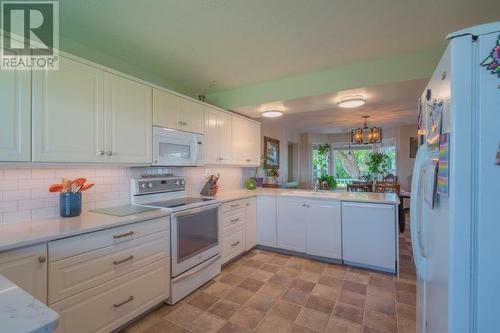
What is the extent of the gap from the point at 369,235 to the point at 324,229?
0.51 metres

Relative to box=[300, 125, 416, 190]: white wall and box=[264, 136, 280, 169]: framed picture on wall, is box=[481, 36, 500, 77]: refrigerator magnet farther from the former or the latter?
box=[300, 125, 416, 190]: white wall

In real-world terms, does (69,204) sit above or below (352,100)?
below

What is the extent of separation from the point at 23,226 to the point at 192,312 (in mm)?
1400

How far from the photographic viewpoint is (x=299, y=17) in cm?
179

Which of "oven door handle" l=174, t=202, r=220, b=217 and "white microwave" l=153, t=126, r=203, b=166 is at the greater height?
"white microwave" l=153, t=126, r=203, b=166

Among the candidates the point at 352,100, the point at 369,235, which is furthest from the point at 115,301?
the point at 352,100

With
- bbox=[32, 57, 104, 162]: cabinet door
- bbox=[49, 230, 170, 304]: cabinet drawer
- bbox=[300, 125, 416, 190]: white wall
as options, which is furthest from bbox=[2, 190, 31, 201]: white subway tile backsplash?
bbox=[300, 125, 416, 190]: white wall

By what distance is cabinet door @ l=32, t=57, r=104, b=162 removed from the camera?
1.57 m

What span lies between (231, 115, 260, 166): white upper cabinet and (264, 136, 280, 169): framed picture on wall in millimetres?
888

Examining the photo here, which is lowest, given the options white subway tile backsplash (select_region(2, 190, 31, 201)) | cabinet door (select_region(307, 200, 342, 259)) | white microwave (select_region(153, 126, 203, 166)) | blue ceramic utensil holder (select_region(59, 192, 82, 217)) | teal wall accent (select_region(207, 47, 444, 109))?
cabinet door (select_region(307, 200, 342, 259))

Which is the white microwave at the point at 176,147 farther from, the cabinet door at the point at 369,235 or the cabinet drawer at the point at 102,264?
the cabinet door at the point at 369,235

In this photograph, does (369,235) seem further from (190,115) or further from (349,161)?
(349,161)

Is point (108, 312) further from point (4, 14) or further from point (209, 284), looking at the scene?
point (4, 14)

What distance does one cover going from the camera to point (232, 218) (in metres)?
2.96
